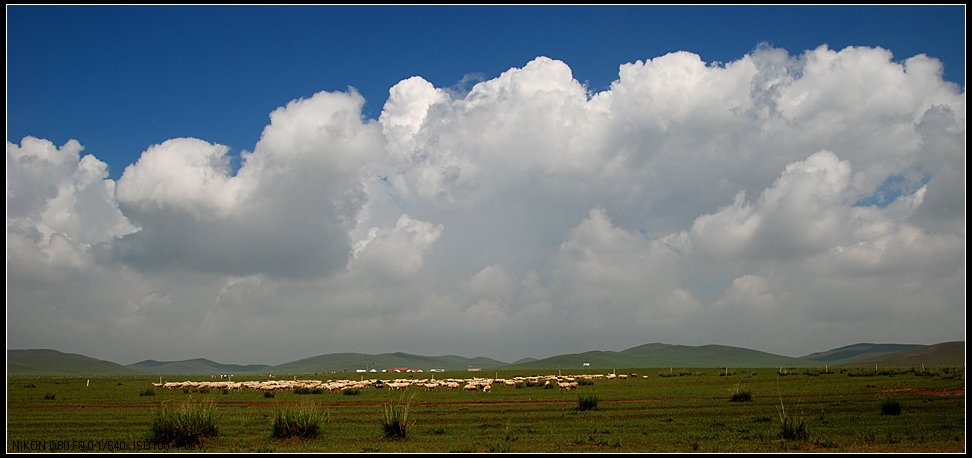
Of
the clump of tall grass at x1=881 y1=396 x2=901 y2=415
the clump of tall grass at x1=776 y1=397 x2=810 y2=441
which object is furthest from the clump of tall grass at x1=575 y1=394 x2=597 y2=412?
the clump of tall grass at x1=776 y1=397 x2=810 y2=441

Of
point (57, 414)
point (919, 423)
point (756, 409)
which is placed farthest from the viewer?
point (57, 414)

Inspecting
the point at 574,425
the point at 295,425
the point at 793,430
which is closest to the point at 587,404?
the point at 574,425

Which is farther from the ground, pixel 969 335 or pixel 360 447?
pixel 969 335

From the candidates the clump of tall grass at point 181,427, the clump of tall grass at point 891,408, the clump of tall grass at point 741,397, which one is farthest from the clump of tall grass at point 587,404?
the clump of tall grass at point 181,427

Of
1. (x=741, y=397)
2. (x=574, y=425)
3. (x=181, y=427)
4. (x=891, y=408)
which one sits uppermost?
(x=181, y=427)

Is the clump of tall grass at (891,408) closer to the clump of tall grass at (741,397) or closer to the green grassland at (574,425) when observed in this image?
the green grassland at (574,425)

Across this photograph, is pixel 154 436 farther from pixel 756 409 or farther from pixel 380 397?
pixel 380 397

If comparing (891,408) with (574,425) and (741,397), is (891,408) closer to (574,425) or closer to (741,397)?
(741,397)

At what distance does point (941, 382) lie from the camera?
54.9m

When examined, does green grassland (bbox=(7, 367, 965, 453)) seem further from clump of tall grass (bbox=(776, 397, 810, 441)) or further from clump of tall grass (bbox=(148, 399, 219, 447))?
clump of tall grass (bbox=(148, 399, 219, 447))

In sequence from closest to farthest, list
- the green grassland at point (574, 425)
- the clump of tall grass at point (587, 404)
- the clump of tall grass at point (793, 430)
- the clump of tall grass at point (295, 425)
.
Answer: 1. the green grassland at point (574, 425)
2. the clump of tall grass at point (793, 430)
3. the clump of tall grass at point (295, 425)
4. the clump of tall grass at point (587, 404)

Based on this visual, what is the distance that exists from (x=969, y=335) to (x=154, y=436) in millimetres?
23426

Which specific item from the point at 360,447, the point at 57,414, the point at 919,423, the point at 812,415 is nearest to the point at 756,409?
the point at 812,415

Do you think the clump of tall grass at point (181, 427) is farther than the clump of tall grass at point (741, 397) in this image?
No
